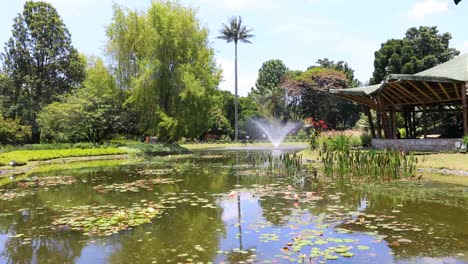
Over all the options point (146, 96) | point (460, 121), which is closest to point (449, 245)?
point (460, 121)

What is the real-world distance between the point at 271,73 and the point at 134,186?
2365 inches

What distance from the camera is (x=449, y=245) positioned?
Result: 16.8ft

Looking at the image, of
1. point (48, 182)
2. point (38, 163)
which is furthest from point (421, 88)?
point (38, 163)

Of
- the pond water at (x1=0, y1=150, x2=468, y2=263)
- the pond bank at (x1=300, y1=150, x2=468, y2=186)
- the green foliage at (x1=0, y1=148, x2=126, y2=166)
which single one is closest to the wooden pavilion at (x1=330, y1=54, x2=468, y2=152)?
the pond bank at (x1=300, y1=150, x2=468, y2=186)

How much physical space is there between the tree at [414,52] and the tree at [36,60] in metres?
34.1

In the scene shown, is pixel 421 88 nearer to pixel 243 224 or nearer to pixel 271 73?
pixel 243 224

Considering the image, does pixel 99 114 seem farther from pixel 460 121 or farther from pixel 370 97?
pixel 460 121

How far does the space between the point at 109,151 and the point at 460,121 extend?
23.5 metres

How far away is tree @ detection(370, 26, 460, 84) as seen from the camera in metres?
39.6

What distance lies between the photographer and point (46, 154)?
2173cm

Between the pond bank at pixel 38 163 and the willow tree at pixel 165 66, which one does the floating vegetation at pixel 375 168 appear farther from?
the willow tree at pixel 165 66

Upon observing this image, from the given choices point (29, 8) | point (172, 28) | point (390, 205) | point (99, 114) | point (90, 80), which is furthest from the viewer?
point (29, 8)

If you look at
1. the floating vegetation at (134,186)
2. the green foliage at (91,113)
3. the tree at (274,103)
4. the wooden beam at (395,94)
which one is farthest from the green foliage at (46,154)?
the tree at (274,103)

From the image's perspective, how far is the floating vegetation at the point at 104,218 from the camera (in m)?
6.45
